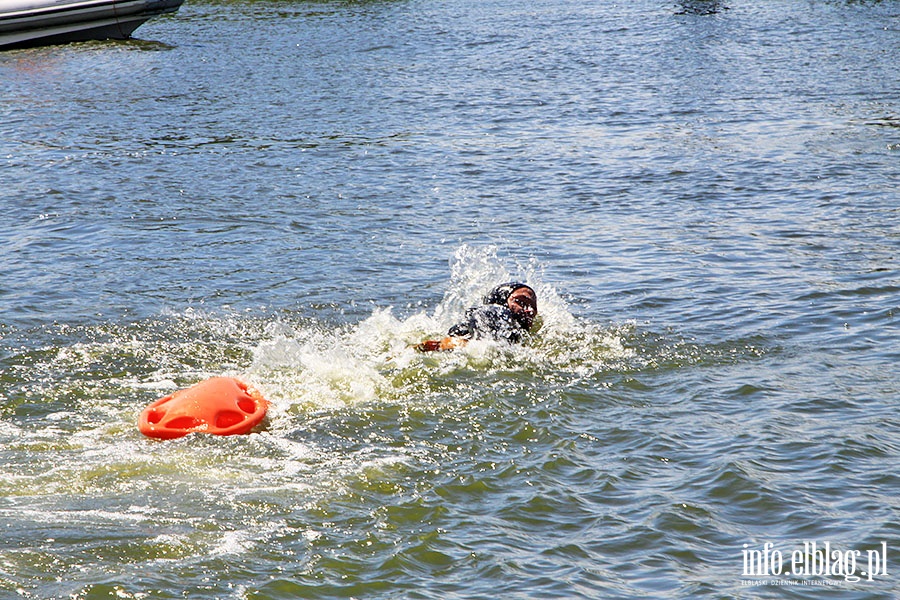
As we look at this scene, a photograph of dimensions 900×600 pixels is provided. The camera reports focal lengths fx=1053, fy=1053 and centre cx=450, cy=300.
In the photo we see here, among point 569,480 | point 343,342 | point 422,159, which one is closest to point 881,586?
point 569,480

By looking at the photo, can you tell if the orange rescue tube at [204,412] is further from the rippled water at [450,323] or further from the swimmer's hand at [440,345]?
the swimmer's hand at [440,345]

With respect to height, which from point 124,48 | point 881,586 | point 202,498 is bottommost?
point 881,586

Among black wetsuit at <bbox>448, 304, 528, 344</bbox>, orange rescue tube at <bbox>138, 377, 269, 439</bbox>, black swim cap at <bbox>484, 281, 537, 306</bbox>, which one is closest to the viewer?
orange rescue tube at <bbox>138, 377, 269, 439</bbox>

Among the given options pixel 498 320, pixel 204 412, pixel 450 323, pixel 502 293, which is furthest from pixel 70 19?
pixel 204 412

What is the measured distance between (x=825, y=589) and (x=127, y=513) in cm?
451

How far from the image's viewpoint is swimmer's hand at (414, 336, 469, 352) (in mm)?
10391

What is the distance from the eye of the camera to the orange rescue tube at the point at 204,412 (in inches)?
328

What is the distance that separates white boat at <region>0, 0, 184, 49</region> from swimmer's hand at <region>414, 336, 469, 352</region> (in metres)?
23.0

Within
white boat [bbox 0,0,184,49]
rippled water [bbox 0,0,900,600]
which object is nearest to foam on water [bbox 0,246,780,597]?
rippled water [bbox 0,0,900,600]

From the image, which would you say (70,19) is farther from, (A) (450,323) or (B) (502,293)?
(B) (502,293)

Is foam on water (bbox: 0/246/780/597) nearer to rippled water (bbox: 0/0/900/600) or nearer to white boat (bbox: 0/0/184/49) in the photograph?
rippled water (bbox: 0/0/900/600)

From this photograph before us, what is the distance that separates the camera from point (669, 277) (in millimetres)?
12469

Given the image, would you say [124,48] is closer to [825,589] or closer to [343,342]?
[343,342]

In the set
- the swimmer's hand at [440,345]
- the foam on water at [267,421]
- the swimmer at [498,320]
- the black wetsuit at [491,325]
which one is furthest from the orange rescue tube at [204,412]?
the black wetsuit at [491,325]
